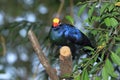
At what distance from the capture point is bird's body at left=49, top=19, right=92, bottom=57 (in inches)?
77.2

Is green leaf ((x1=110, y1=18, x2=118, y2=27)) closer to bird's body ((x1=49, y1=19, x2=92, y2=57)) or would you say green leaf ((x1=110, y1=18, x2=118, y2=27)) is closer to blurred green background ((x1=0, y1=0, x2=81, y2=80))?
bird's body ((x1=49, y1=19, x2=92, y2=57))

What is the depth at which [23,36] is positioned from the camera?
2.83 m

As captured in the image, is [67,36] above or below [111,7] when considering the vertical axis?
above

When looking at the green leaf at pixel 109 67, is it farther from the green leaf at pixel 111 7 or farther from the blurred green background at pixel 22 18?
the blurred green background at pixel 22 18

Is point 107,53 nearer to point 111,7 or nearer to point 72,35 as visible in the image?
point 111,7

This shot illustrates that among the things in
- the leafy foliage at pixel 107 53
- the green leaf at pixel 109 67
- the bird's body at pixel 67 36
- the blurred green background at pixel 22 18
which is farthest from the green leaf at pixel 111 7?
the blurred green background at pixel 22 18

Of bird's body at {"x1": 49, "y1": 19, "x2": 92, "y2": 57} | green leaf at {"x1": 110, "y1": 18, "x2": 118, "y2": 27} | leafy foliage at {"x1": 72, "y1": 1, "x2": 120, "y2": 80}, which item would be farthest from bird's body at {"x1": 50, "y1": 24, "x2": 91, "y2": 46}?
green leaf at {"x1": 110, "y1": 18, "x2": 118, "y2": 27}

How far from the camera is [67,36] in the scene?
199 centimetres

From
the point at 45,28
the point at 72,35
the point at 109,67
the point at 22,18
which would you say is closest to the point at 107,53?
the point at 109,67

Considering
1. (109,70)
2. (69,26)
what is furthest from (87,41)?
(109,70)

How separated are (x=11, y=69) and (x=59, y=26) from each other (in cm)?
260

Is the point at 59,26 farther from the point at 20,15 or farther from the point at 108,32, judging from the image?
the point at 20,15

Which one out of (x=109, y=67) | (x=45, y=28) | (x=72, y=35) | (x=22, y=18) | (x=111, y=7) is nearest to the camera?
(x=109, y=67)

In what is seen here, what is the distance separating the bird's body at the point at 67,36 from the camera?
1961 millimetres
